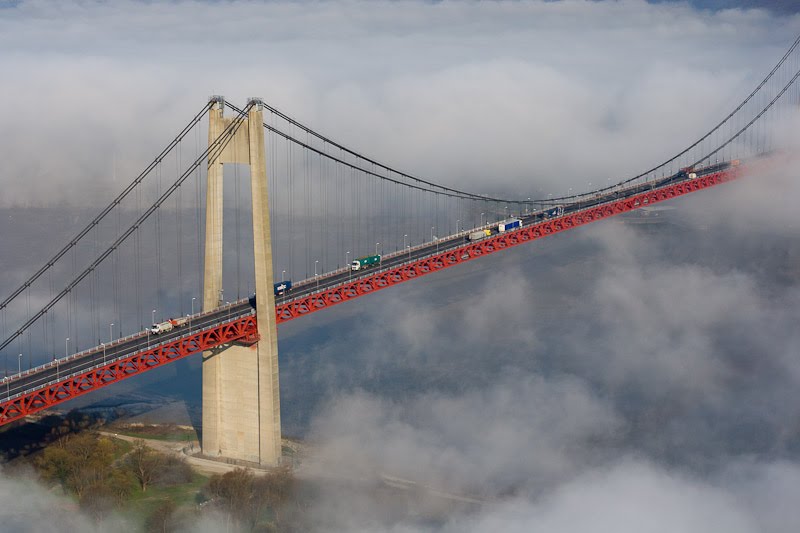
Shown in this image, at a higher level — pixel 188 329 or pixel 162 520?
pixel 188 329

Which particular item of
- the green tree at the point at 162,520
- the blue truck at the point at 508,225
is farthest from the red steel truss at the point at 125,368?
the blue truck at the point at 508,225

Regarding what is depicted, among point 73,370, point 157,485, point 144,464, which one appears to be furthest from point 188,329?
point 157,485

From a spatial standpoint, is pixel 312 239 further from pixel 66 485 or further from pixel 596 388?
pixel 66 485

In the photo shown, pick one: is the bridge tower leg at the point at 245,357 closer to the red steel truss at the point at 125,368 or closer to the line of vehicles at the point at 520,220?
the red steel truss at the point at 125,368

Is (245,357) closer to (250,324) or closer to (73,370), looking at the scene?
(250,324)

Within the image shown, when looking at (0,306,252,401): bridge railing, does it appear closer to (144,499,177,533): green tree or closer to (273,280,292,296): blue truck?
(273,280,292,296): blue truck

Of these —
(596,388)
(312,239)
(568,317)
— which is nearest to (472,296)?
(568,317)
